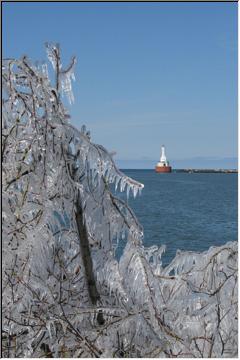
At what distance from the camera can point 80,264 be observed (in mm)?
2504

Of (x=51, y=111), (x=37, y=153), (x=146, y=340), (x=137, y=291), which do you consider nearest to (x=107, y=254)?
(x=137, y=291)

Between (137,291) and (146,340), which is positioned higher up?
(137,291)

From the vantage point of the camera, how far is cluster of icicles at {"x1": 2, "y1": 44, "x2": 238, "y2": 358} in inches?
83.5

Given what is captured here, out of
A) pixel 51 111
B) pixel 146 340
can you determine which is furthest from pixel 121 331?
pixel 51 111

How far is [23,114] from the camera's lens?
214 centimetres

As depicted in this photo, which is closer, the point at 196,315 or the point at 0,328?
the point at 0,328

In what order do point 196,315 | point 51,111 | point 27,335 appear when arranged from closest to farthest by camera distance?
point 51,111 → point 27,335 → point 196,315

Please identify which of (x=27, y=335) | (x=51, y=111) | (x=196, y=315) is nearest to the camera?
(x=51, y=111)

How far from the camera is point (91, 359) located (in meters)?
2.19

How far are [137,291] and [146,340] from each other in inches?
11.6

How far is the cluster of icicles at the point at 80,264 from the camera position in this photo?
212 centimetres

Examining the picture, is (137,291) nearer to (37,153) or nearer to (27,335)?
(27,335)

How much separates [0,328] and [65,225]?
57 centimetres

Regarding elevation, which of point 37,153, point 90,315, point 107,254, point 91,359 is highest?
point 37,153
